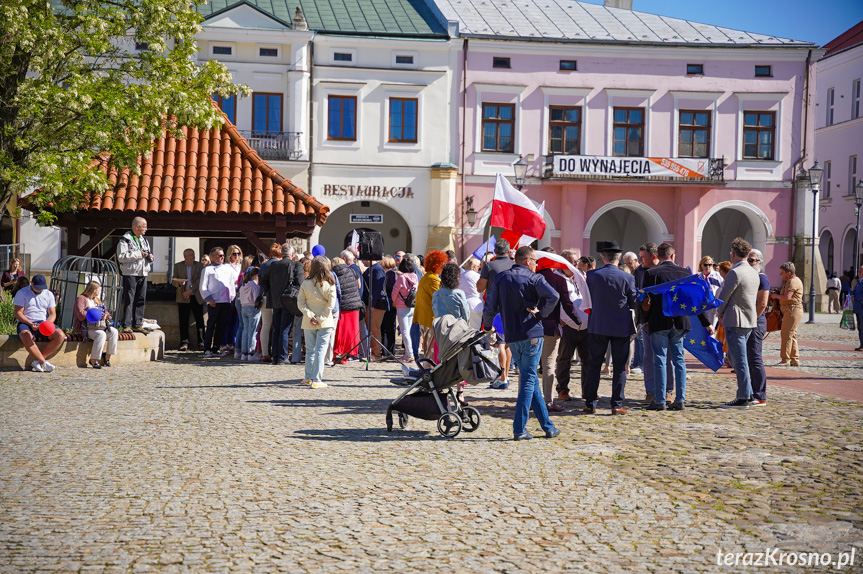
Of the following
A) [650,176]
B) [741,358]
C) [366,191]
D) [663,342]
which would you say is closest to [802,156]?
[650,176]

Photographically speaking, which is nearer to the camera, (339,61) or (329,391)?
(329,391)

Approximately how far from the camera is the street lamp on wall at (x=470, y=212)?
34.2m

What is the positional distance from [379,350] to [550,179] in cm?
1876

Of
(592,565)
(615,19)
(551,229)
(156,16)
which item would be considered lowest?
(592,565)

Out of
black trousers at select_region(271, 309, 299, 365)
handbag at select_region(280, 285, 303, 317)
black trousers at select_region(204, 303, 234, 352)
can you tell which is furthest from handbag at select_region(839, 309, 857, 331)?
black trousers at select_region(204, 303, 234, 352)

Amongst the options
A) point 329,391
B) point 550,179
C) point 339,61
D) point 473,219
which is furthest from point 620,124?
point 329,391

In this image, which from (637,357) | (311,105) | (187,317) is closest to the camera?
(637,357)

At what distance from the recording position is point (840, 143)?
5028 cm

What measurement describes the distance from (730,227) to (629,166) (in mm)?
7884

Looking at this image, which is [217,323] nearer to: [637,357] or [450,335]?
[637,357]

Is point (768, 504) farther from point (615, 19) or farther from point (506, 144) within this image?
point (615, 19)

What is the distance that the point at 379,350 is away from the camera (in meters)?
17.4

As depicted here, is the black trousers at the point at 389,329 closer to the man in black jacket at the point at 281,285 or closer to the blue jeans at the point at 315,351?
the man in black jacket at the point at 281,285

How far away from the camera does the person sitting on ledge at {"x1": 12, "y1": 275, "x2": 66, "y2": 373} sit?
44.1 feet
